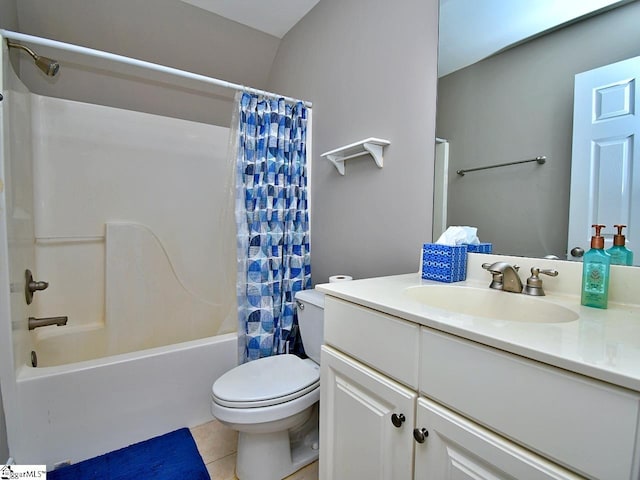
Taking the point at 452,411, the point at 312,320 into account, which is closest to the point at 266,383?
the point at 312,320

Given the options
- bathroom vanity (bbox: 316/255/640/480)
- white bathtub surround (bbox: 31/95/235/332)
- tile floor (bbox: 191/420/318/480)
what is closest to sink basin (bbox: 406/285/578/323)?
bathroom vanity (bbox: 316/255/640/480)

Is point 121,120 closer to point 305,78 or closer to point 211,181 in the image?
point 211,181

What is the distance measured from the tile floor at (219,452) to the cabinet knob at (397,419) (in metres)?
0.84

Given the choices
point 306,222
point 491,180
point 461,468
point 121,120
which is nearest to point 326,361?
point 461,468

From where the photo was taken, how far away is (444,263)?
3.71 feet

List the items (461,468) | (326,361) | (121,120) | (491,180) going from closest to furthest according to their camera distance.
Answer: (461,468) < (326,361) < (491,180) < (121,120)

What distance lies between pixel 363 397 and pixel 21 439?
1.45 metres

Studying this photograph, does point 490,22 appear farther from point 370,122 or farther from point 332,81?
point 332,81

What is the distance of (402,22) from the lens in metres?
1.40

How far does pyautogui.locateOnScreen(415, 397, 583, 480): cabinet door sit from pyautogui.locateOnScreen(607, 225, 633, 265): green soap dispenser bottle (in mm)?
619

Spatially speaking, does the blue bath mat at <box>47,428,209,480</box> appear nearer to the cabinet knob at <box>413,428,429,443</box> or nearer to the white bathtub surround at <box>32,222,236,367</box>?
the white bathtub surround at <box>32,222,236,367</box>

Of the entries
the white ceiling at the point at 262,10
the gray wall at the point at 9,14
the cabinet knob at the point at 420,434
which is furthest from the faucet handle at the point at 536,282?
the gray wall at the point at 9,14

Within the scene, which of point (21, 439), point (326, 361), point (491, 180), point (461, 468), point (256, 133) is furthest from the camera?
point (256, 133)

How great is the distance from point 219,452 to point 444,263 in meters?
1.37
